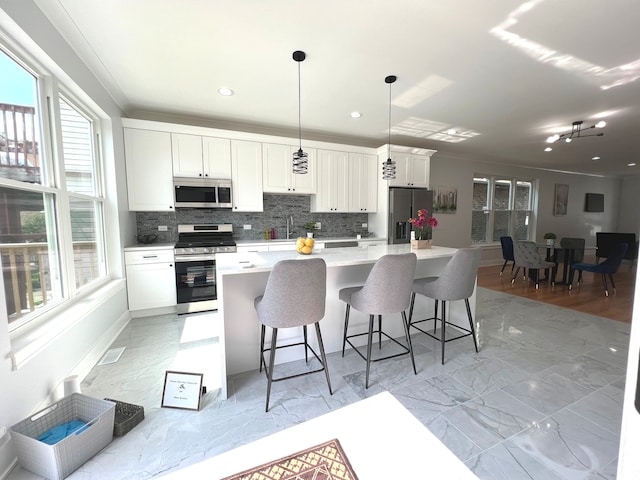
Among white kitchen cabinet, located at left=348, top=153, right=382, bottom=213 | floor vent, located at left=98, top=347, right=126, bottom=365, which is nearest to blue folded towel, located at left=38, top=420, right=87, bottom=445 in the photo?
floor vent, located at left=98, top=347, right=126, bottom=365

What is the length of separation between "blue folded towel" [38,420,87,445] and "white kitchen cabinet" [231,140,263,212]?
2.92 meters

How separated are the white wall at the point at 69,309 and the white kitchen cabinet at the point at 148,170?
4.9 inches

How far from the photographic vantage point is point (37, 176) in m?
2.00

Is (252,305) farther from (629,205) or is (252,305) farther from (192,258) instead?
(629,205)

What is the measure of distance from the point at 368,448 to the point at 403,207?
14.8 feet

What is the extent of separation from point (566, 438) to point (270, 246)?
3505 millimetres

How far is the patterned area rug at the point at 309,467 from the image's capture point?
638mm

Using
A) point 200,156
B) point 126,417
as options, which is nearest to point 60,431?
point 126,417

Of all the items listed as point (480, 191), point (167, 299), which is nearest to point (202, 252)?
point (167, 299)

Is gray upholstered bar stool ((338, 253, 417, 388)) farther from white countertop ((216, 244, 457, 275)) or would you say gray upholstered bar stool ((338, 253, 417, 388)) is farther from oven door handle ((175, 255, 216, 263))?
oven door handle ((175, 255, 216, 263))

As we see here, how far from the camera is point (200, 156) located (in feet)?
12.6

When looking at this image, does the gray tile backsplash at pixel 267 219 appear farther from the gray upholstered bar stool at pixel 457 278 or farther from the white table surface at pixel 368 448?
the white table surface at pixel 368 448

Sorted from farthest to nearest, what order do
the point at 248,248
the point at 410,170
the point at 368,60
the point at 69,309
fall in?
the point at 410,170, the point at 248,248, the point at 368,60, the point at 69,309

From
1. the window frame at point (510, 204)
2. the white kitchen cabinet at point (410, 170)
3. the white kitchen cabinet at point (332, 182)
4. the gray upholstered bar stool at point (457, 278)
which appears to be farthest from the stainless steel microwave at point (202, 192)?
the window frame at point (510, 204)
